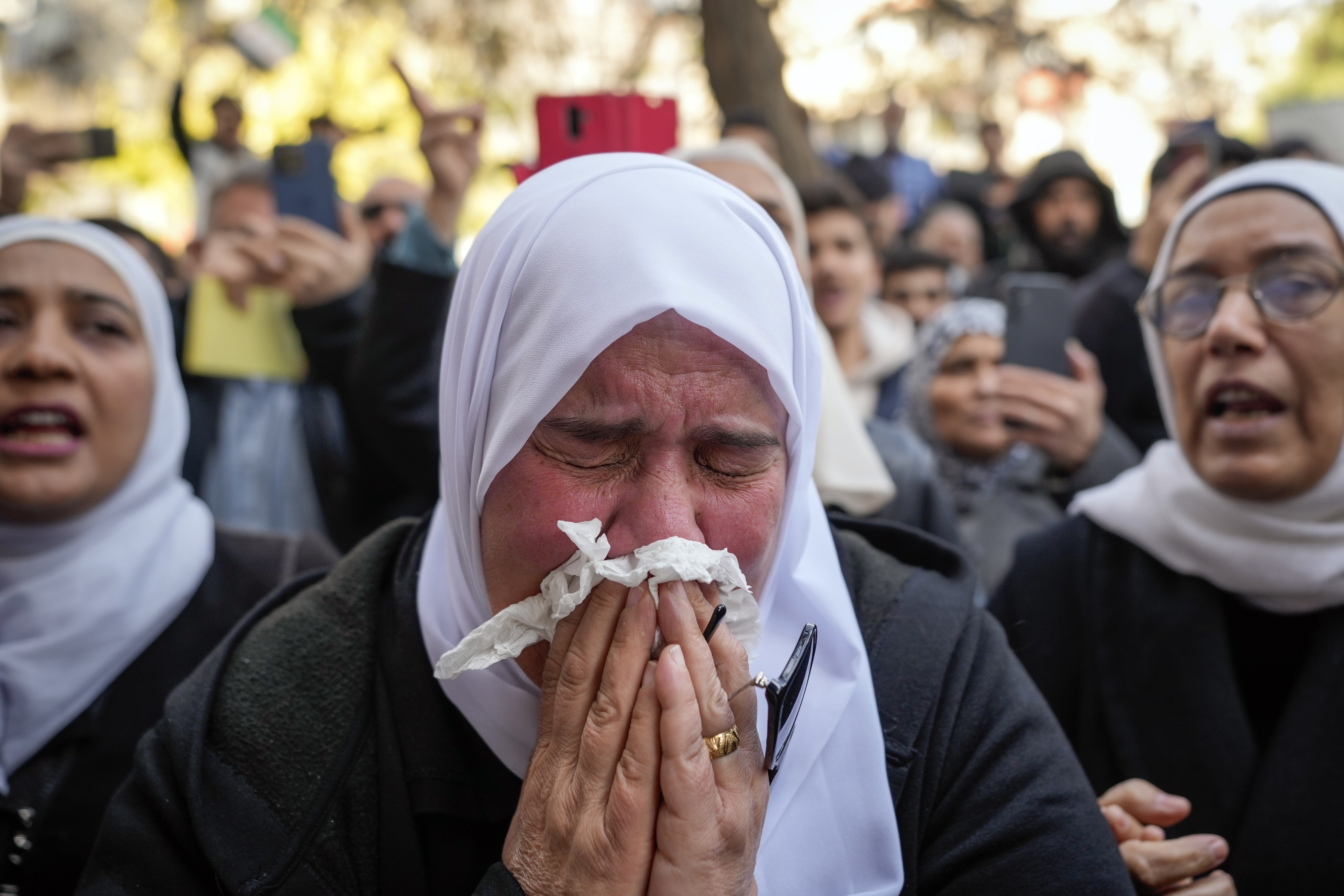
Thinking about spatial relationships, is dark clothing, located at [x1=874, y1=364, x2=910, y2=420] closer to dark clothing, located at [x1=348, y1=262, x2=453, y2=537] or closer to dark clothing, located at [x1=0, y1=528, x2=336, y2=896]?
dark clothing, located at [x1=348, y1=262, x2=453, y2=537]

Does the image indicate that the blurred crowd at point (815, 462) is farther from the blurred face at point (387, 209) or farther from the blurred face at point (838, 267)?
the blurred face at point (387, 209)

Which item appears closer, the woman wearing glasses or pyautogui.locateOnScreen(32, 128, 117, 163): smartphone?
the woman wearing glasses

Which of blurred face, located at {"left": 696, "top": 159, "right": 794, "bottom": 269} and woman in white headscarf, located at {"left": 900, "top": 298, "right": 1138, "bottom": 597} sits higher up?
blurred face, located at {"left": 696, "top": 159, "right": 794, "bottom": 269}

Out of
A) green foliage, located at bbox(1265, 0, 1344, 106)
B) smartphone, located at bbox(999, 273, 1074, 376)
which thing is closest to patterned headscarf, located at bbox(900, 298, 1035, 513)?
smartphone, located at bbox(999, 273, 1074, 376)

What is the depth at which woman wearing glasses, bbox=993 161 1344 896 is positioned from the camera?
2.31 meters

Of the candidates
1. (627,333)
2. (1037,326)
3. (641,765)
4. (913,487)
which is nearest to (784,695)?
(641,765)

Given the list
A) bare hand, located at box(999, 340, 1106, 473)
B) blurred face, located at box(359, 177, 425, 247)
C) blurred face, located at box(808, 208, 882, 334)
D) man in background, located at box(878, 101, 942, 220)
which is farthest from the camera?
man in background, located at box(878, 101, 942, 220)

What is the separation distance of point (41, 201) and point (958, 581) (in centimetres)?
1584

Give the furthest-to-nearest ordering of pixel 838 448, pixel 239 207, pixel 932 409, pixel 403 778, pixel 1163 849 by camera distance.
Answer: pixel 239 207
pixel 932 409
pixel 838 448
pixel 1163 849
pixel 403 778

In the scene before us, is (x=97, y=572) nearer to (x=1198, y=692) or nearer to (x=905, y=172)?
(x=1198, y=692)

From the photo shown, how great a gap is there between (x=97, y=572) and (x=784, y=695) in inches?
78.6

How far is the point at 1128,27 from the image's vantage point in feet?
54.5

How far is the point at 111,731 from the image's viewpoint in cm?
256

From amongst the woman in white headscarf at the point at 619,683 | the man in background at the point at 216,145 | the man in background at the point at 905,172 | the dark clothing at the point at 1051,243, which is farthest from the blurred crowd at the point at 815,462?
the man in background at the point at 905,172
